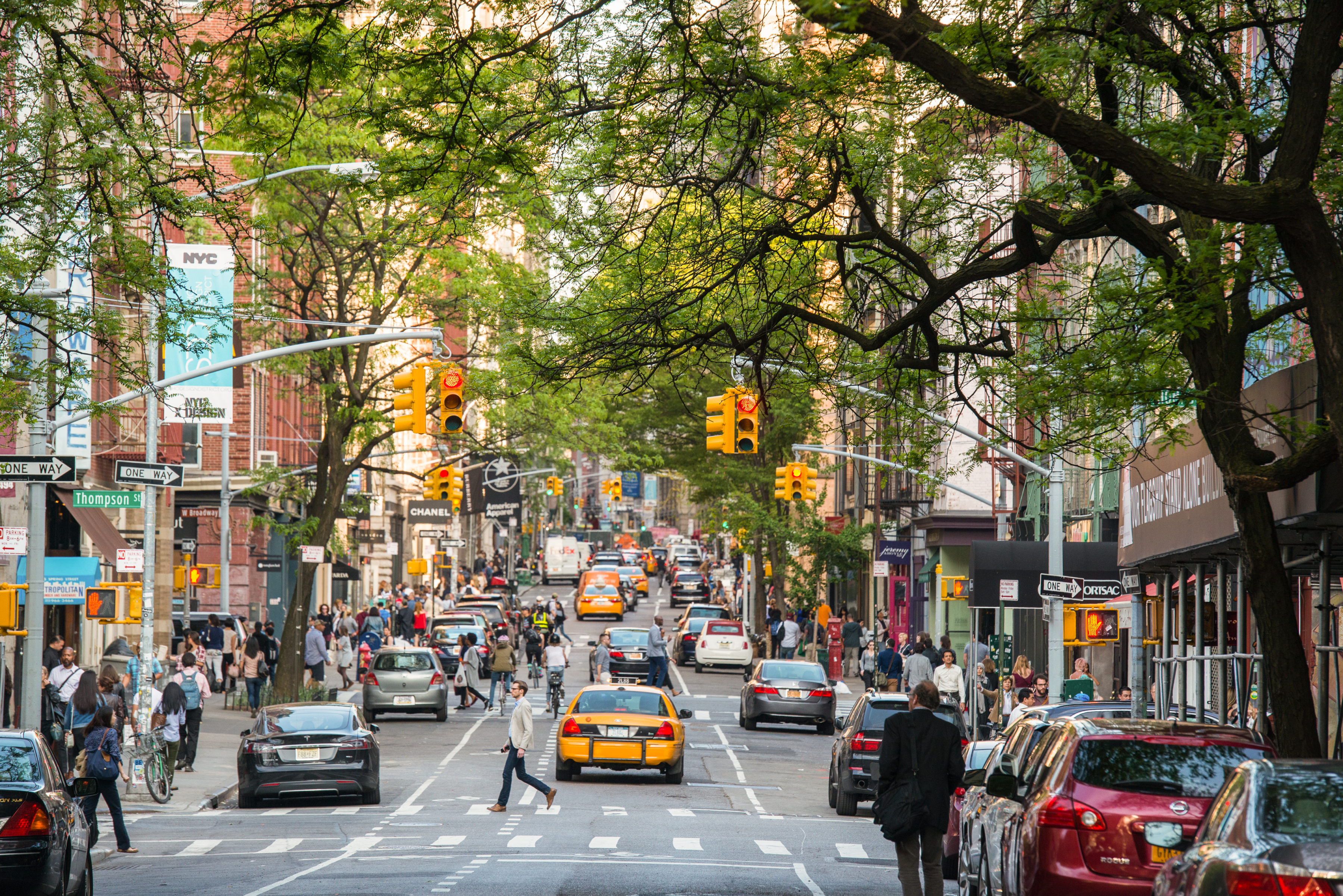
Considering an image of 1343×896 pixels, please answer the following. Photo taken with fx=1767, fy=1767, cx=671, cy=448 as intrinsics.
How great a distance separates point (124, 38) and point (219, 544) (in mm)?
39912

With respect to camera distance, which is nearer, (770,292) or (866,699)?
(770,292)

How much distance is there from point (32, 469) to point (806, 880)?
9509 mm

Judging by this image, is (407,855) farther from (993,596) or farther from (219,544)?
(219,544)

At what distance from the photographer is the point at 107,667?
72.4 feet

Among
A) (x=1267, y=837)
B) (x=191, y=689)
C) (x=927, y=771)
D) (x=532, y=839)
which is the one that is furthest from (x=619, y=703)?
(x=1267, y=837)

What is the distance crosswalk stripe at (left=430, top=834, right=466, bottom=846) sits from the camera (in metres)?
18.2

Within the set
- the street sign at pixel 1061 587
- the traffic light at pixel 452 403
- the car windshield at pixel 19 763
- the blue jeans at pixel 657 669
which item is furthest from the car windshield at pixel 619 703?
the blue jeans at pixel 657 669

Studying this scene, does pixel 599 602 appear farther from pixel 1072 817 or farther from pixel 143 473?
pixel 1072 817

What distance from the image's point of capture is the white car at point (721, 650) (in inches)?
1978

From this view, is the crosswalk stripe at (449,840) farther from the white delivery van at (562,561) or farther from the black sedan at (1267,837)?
the white delivery van at (562,561)

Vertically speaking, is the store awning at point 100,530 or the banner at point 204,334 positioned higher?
the banner at point 204,334

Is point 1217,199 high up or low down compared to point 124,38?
down

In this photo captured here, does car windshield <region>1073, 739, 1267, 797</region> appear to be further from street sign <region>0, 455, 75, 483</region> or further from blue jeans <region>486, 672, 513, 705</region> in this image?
blue jeans <region>486, 672, 513, 705</region>

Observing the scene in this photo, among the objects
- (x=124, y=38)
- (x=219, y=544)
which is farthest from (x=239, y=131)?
(x=219, y=544)
